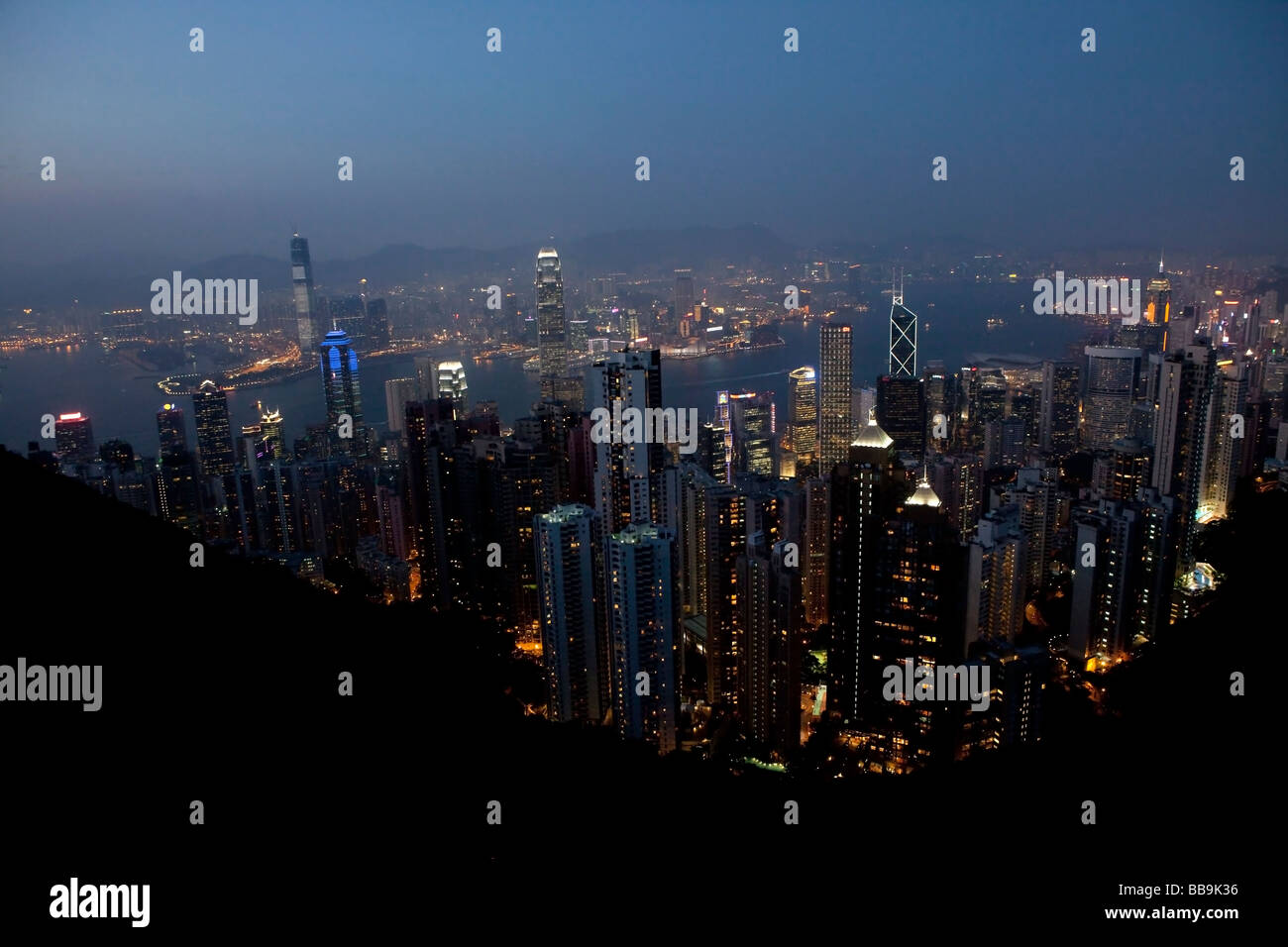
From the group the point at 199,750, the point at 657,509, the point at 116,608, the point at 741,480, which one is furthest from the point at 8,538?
the point at 741,480

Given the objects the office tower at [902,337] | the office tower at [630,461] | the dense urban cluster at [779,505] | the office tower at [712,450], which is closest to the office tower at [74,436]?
the dense urban cluster at [779,505]

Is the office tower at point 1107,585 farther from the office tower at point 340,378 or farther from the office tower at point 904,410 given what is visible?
the office tower at point 340,378

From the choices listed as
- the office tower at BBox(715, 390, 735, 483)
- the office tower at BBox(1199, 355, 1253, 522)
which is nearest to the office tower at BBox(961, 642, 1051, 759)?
the office tower at BBox(1199, 355, 1253, 522)

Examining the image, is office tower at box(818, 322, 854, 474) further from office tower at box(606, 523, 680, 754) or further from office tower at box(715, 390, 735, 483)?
office tower at box(606, 523, 680, 754)

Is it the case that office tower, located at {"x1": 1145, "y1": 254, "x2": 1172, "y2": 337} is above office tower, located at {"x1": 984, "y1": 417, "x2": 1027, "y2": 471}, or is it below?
above

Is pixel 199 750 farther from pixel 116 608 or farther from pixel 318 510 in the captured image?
pixel 318 510

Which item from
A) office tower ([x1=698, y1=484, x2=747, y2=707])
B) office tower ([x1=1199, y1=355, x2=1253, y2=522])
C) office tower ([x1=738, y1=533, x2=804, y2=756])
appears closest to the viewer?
office tower ([x1=738, y1=533, x2=804, y2=756])
